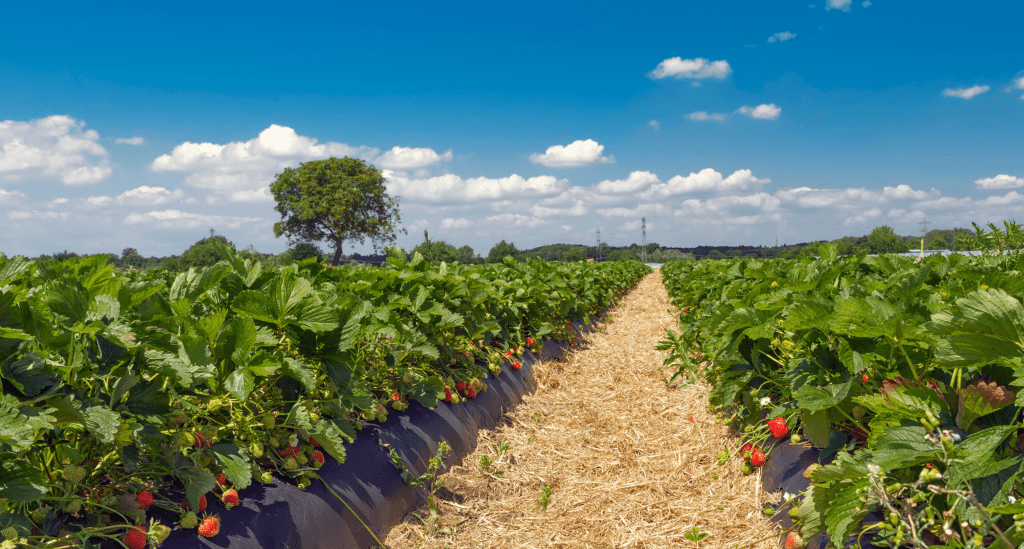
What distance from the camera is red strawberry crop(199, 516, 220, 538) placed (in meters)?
1.91

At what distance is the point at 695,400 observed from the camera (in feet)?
17.5

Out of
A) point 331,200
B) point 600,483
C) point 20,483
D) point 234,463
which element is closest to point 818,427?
point 600,483

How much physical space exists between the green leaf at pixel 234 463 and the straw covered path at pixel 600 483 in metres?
1.04

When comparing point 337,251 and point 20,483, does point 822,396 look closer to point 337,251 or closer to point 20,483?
point 20,483

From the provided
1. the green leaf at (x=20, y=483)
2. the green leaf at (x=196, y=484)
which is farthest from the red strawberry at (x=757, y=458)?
the green leaf at (x=20, y=483)

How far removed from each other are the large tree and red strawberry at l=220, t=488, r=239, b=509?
134 feet

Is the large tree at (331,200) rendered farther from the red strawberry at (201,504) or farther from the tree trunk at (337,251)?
the red strawberry at (201,504)

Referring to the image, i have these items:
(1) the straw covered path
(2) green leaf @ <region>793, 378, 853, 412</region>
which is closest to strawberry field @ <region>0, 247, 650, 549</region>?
(1) the straw covered path

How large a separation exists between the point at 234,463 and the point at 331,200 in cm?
4178

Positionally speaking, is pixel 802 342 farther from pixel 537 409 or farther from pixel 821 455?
pixel 537 409

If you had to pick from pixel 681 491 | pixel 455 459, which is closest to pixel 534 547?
pixel 455 459

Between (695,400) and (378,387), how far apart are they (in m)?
Result: 3.28

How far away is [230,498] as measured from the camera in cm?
204

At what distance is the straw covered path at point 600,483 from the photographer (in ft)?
9.86
